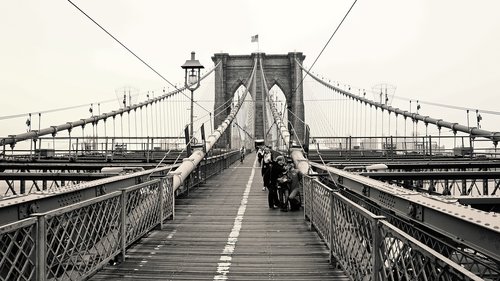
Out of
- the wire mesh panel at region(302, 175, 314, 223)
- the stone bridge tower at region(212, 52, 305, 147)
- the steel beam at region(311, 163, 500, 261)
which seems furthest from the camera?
the stone bridge tower at region(212, 52, 305, 147)

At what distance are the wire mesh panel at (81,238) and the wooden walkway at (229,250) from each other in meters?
0.31

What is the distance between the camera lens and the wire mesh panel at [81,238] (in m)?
4.45

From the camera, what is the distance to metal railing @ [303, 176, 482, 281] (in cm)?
292

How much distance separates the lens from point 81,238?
5.17m

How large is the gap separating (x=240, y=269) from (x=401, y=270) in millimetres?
2729

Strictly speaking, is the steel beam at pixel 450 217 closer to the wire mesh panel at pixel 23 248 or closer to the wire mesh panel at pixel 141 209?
the wire mesh panel at pixel 23 248

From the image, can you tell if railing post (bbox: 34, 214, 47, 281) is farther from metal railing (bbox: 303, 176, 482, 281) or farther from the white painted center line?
metal railing (bbox: 303, 176, 482, 281)

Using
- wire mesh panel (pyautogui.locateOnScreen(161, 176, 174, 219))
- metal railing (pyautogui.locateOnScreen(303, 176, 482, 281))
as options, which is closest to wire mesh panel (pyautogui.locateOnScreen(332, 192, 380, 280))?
metal railing (pyautogui.locateOnScreen(303, 176, 482, 281))

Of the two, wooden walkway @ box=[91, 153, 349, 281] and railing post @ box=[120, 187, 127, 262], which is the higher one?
railing post @ box=[120, 187, 127, 262]

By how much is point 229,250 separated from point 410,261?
4084mm

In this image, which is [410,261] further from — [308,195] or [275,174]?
[275,174]

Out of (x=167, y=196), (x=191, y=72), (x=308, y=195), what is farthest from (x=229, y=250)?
(x=191, y=72)

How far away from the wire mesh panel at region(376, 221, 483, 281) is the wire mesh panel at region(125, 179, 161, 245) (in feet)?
13.3

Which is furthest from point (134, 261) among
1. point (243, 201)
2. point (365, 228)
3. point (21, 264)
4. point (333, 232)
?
point (243, 201)
